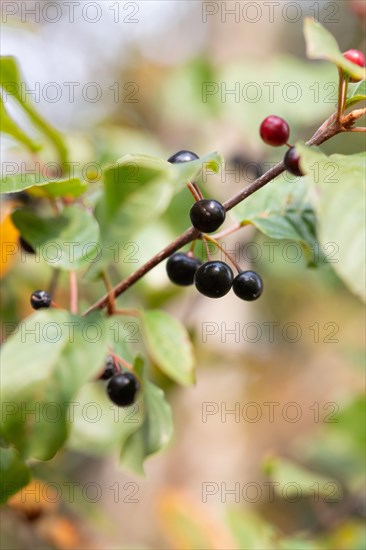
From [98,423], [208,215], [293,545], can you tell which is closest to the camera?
[208,215]

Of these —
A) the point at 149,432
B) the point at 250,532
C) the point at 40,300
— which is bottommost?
the point at 250,532

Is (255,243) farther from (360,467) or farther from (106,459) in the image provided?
(106,459)

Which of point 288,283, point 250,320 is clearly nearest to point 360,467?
point 250,320

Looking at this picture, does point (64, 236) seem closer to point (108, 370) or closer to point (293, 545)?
point (108, 370)

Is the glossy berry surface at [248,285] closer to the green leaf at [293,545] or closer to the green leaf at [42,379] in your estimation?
the green leaf at [42,379]

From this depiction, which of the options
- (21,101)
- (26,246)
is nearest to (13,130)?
(21,101)

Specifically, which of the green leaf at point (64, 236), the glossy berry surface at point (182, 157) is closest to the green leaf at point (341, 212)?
the glossy berry surface at point (182, 157)
